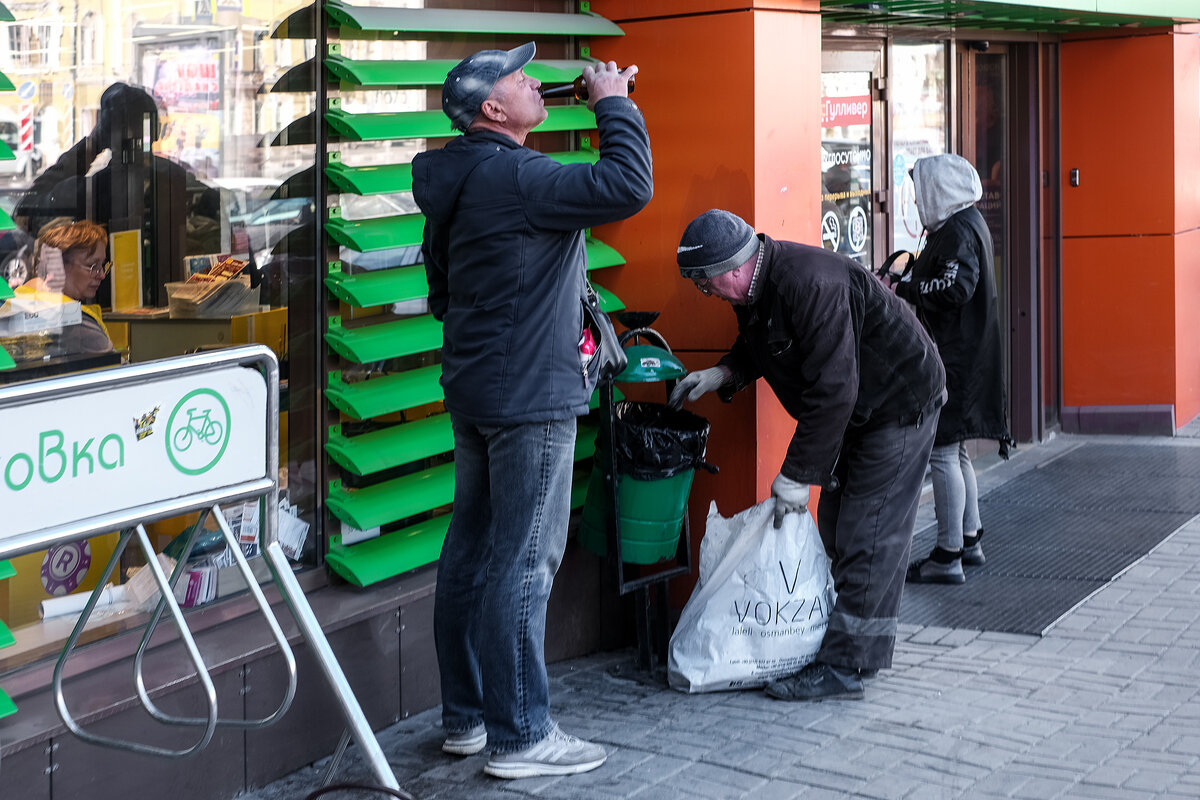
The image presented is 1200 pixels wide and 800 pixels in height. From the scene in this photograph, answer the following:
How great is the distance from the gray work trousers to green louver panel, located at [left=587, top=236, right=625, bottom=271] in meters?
1.22

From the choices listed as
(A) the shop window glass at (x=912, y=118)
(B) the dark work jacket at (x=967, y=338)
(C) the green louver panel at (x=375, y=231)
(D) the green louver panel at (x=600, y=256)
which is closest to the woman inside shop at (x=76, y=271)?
(C) the green louver panel at (x=375, y=231)

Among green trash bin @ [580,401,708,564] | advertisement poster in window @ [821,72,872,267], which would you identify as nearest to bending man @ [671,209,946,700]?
green trash bin @ [580,401,708,564]

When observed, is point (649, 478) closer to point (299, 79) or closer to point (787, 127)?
point (787, 127)

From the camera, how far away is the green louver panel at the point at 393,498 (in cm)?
467

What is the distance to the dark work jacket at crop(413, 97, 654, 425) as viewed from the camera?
4039mm

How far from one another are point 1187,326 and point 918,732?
6.54m

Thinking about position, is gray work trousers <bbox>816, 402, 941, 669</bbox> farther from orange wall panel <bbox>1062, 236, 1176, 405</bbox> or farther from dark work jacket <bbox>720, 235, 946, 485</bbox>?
orange wall panel <bbox>1062, 236, 1176, 405</bbox>

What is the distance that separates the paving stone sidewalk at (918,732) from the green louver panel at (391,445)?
0.88 m

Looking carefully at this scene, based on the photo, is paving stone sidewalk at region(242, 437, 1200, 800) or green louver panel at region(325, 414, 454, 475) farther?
green louver panel at region(325, 414, 454, 475)

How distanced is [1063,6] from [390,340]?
507cm

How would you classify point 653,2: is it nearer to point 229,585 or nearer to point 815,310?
point 815,310

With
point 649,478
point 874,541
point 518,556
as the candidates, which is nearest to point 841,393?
point 874,541

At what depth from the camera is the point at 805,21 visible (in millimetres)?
5676

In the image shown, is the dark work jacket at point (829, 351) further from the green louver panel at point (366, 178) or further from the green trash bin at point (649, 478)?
the green louver panel at point (366, 178)
